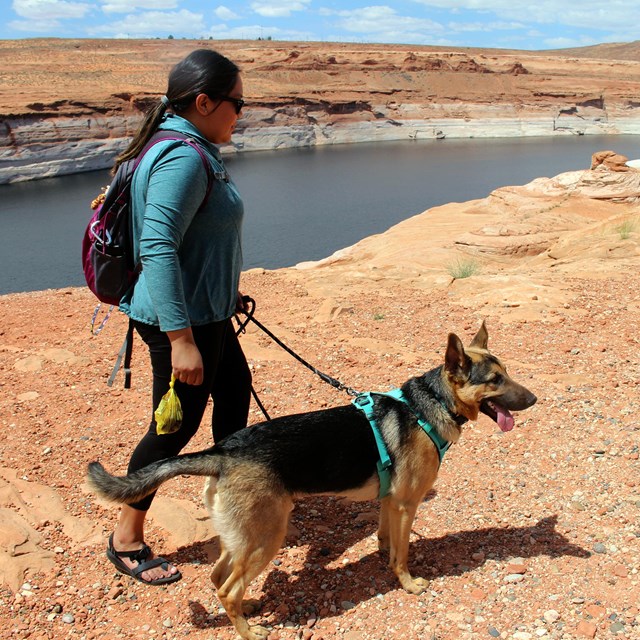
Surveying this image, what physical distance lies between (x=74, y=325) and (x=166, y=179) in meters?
5.67

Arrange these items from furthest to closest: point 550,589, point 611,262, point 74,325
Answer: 1. point 611,262
2. point 74,325
3. point 550,589

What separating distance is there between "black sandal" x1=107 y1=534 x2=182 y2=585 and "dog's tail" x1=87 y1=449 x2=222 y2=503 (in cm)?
69

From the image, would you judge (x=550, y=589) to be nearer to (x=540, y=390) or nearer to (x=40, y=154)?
(x=540, y=390)

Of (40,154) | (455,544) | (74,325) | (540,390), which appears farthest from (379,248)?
(40,154)

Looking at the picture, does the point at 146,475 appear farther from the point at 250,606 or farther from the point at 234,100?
the point at 234,100

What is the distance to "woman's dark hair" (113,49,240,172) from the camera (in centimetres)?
271

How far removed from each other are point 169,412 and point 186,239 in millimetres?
789

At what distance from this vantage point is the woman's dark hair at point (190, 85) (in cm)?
271

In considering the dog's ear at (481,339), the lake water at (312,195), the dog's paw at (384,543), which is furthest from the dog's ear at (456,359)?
the lake water at (312,195)

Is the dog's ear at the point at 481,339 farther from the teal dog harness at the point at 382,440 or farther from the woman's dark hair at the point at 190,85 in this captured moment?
the woman's dark hair at the point at 190,85

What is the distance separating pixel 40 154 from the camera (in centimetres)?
5000

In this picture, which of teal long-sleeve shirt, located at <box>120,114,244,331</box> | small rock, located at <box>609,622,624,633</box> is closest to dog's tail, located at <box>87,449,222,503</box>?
teal long-sleeve shirt, located at <box>120,114,244,331</box>

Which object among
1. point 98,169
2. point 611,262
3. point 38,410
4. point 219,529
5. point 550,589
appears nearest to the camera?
point 219,529

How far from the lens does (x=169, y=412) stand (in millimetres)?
2846
